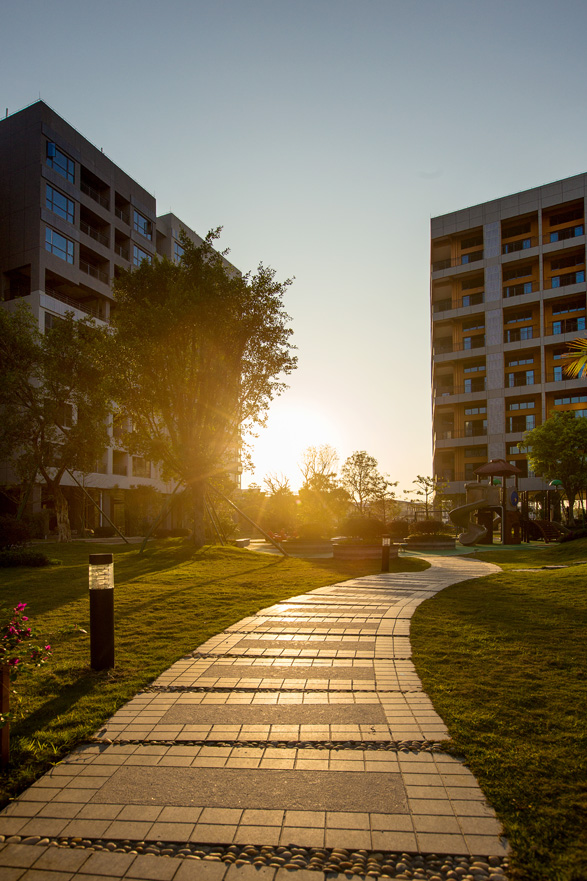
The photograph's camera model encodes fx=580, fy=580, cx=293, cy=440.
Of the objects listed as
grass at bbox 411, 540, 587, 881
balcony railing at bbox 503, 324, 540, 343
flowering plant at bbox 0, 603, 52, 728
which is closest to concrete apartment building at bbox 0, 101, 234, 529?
grass at bbox 411, 540, 587, 881

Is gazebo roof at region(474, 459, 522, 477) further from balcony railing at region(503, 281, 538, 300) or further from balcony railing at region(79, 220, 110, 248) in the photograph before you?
balcony railing at region(503, 281, 538, 300)

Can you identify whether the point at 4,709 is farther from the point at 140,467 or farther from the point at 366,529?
the point at 140,467

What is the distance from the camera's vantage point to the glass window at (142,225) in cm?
5078

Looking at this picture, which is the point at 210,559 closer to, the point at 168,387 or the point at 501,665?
the point at 168,387

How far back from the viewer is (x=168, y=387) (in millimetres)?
20156

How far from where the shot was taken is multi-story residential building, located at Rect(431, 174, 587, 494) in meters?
56.1

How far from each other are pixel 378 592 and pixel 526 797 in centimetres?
818

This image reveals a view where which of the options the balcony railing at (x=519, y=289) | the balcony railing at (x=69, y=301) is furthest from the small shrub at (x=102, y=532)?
the balcony railing at (x=519, y=289)

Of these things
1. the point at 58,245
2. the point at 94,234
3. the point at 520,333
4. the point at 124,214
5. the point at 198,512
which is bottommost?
the point at 198,512

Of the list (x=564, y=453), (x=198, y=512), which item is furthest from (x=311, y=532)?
(x=564, y=453)

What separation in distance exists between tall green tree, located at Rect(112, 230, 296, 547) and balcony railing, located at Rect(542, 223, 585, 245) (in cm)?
4693

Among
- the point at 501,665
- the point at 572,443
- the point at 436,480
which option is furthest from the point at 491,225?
the point at 501,665

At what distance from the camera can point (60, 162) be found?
41188 millimetres

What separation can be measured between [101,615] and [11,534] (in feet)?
44.6
